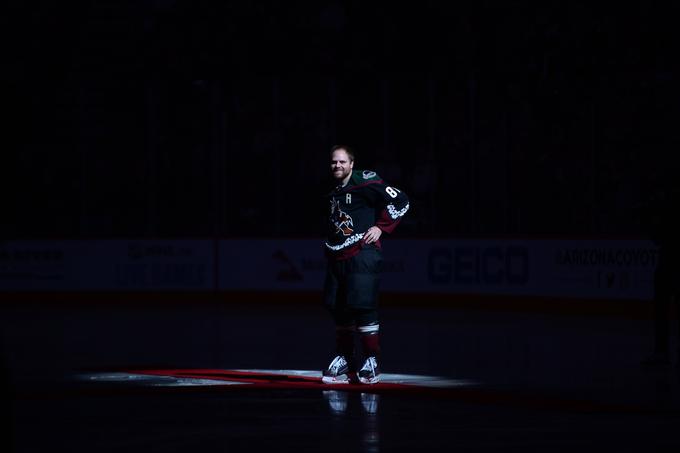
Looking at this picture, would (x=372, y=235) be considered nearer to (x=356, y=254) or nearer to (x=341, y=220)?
(x=356, y=254)

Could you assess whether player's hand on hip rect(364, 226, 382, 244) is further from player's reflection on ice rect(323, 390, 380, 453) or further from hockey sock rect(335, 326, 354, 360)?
player's reflection on ice rect(323, 390, 380, 453)

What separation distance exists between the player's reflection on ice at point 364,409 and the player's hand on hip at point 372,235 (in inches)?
46.9

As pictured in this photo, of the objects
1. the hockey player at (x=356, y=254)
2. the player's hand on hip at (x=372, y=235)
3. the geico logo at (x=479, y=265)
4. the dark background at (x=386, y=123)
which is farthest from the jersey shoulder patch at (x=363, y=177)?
the geico logo at (x=479, y=265)

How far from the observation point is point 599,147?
22250 mm

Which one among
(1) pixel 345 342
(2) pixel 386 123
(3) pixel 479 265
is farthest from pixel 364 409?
(2) pixel 386 123

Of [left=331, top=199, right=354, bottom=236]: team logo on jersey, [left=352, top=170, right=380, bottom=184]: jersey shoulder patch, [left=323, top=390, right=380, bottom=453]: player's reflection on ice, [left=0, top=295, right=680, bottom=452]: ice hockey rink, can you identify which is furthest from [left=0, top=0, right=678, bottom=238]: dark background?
[left=323, top=390, right=380, bottom=453]: player's reflection on ice

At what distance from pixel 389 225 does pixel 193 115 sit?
54.4 ft

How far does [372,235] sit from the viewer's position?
9859 mm

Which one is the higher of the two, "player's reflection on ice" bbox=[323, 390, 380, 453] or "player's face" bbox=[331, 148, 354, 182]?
"player's face" bbox=[331, 148, 354, 182]

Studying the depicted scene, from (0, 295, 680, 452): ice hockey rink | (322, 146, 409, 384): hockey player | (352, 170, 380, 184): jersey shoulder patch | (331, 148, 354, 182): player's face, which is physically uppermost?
(331, 148, 354, 182): player's face

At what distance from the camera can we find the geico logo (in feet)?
70.9

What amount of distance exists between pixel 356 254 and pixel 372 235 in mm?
205

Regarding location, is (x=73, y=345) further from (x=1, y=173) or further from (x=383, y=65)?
(x=383, y=65)

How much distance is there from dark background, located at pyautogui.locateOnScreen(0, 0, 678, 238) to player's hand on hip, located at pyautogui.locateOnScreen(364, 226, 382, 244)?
10.9 m
